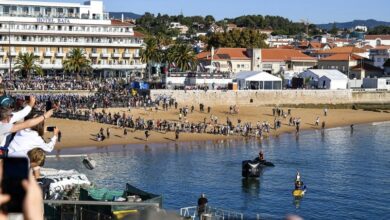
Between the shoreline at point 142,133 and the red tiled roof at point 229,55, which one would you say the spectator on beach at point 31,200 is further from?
the red tiled roof at point 229,55

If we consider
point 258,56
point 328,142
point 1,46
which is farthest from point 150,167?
point 258,56

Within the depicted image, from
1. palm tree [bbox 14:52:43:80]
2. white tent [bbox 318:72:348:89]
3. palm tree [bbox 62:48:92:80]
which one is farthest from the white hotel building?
white tent [bbox 318:72:348:89]

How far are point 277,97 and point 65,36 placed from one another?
2507 cm

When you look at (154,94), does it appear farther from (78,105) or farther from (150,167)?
(150,167)

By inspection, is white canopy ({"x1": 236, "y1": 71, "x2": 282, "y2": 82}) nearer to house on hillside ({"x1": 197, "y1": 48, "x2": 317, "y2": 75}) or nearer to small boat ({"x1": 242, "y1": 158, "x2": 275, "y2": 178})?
house on hillside ({"x1": 197, "y1": 48, "x2": 317, "y2": 75})

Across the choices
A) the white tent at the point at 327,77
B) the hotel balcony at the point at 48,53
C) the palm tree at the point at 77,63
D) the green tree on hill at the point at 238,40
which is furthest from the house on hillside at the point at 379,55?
the hotel balcony at the point at 48,53

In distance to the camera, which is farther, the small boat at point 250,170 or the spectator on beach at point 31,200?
the small boat at point 250,170

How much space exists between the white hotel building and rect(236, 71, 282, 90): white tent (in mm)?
15835

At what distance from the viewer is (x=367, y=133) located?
60281 millimetres

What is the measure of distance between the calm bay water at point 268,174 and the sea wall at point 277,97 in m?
14.8

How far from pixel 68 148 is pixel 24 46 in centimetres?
3488

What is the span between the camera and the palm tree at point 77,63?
248 feet

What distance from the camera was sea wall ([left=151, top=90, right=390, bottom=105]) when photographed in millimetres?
68250

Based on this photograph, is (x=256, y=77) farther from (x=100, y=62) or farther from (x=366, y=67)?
(x=366, y=67)
